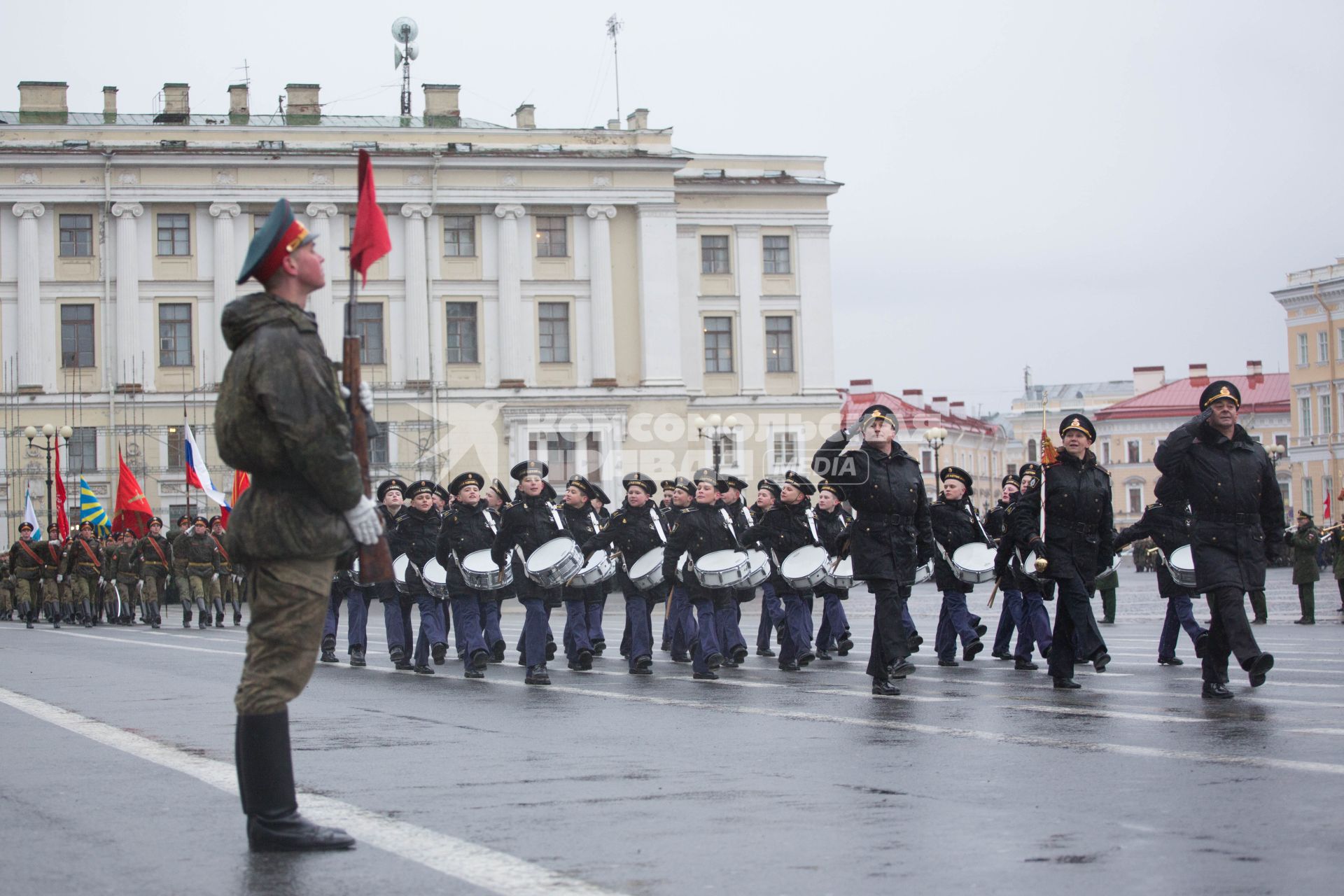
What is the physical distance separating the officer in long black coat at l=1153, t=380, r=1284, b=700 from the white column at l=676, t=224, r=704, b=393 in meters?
62.5

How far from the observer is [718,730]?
10867 millimetres

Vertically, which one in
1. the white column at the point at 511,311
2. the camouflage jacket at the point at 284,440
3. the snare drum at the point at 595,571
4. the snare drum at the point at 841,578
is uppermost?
the white column at the point at 511,311

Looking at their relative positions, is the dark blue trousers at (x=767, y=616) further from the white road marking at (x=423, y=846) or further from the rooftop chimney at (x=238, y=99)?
the rooftop chimney at (x=238, y=99)

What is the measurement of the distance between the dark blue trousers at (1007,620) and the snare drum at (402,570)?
5.93 metres

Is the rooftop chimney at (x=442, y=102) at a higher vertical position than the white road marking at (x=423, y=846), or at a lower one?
higher

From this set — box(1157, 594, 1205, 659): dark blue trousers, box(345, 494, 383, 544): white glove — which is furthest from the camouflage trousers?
box(1157, 594, 1205, 659): dark blue trousers

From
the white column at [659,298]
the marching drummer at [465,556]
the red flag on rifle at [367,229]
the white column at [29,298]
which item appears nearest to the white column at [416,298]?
the white column at [659,298]

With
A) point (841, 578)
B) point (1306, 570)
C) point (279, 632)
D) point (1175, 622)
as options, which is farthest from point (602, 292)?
point (279, 632)

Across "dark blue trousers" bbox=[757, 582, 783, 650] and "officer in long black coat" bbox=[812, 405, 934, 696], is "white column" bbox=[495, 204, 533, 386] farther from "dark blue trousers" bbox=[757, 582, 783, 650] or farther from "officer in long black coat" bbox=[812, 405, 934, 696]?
"officer in long black coat" bbox=[812, 405, 934, 696]

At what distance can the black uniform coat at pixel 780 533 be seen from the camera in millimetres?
19031

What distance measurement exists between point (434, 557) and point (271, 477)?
1265 cm

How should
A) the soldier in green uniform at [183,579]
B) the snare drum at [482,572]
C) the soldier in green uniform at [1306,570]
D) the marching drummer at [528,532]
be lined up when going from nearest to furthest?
the marching drummer at [528,532], the snare drum at [482,572], the soldier in green uniform at [1306,570], the soldier in green uniform at [183,579]

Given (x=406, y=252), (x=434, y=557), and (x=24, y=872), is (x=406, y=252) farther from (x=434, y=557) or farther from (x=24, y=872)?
(x=24, y=872)

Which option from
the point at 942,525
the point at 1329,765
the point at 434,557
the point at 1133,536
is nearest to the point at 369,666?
the point at 434,557
